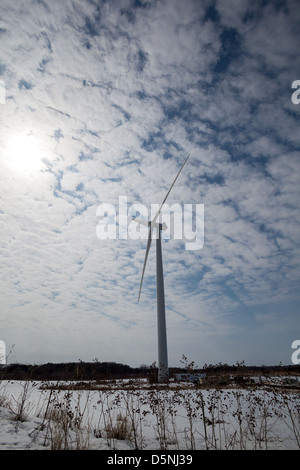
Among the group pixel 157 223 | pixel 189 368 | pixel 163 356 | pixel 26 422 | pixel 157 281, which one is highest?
pixel 157 223

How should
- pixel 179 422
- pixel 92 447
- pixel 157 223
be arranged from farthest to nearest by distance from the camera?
pixel 157 223 → pixel 179 422 → pixel 92 447

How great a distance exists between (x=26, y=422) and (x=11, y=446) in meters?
2.58

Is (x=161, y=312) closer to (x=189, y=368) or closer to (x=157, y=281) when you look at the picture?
(x=157, y=281)

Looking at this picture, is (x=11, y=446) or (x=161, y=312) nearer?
(x=11, y=446)

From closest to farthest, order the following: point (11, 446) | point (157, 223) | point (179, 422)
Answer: point (11, 446)
point (179, 422)
point (157, 223)

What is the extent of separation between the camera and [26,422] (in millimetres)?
8758

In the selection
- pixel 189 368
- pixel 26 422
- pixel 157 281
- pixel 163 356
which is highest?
pixel 157 281

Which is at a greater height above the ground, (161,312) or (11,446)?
(161,312)
